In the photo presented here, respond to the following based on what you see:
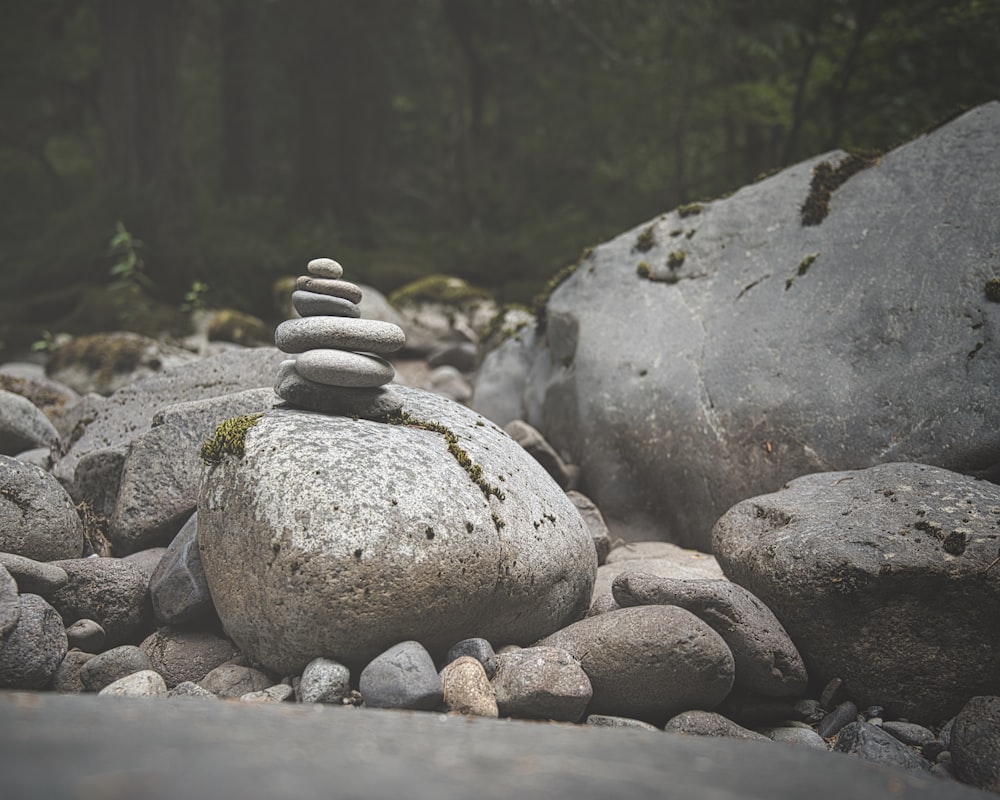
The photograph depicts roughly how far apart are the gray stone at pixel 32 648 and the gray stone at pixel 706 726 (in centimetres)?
296

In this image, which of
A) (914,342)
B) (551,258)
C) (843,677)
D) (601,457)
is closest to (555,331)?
(601,457)

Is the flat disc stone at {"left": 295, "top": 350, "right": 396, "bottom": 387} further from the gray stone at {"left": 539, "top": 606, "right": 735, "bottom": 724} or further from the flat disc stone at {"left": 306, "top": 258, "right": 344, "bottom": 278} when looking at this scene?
the gray stone at {"left": 539, "top": 606, "right": 735, "bottom": 724}

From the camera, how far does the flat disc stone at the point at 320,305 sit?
16.3ft

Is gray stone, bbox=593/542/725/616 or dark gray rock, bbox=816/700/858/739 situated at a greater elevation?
gray stone, bbox=593/542/725/616

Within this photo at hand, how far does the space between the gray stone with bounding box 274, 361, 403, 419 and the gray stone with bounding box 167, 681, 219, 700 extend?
164cm

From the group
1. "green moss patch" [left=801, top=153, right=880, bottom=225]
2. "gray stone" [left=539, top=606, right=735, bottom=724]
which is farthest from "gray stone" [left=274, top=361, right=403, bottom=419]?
"green moss patch" [left=801, top=153, right=880, bottom=225]

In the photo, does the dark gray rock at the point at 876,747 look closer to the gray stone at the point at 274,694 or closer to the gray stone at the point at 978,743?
the gray stone at the point at 978,743

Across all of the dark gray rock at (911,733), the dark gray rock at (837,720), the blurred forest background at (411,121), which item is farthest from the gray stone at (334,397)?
the blurred forest background at (411,121)

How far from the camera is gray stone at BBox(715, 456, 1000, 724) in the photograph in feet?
13.3

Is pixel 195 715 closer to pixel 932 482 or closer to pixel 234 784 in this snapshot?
pixel 234 784

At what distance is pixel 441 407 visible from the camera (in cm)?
534

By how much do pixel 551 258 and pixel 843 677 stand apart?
1229cm

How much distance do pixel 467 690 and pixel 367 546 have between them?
0.79 m

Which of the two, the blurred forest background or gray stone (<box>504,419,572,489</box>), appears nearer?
gray stone (<box>504,419,572,489</box>)
